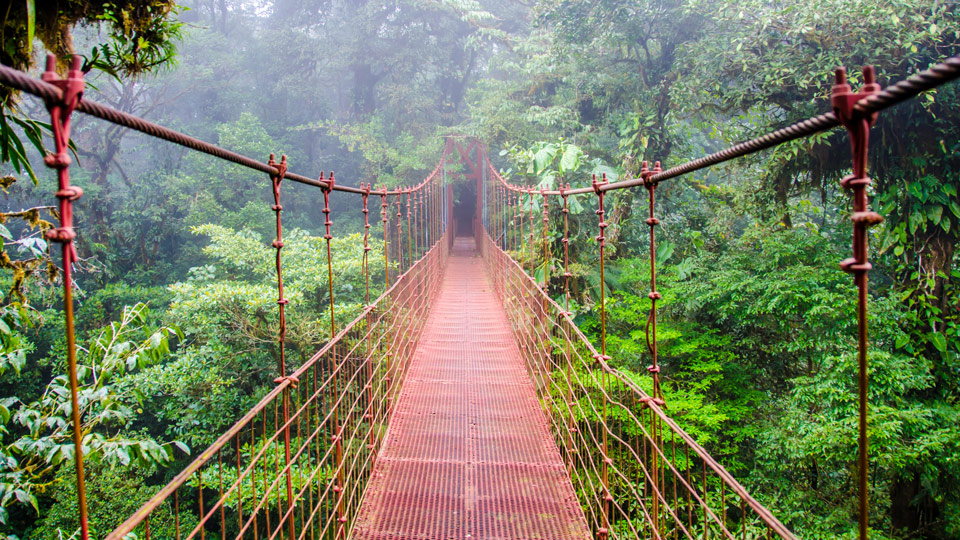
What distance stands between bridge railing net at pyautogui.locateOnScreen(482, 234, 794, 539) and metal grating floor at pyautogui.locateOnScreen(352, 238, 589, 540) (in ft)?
0.34

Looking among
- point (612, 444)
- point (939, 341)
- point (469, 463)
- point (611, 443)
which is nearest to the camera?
point (469, 463)

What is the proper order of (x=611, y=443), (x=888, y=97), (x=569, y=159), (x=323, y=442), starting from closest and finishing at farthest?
1. (x=888, y=97)
2. (x=611, y=443)
3. (x=569, y=159)
4. (x=323, y=442)

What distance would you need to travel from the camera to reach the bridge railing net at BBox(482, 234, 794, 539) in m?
1.23

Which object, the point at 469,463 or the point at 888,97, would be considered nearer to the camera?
the point at 888,97

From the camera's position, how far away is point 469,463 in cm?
232

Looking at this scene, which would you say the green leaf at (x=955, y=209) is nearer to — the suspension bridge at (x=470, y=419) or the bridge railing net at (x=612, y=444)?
the bridge railing net at (x=612, y=444)

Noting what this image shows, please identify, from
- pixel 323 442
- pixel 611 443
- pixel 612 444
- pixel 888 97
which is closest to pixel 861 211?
pixel 888 97

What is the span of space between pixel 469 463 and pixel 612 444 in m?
0.74

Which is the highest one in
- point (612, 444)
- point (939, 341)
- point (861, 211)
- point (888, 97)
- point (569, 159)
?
point (569, 159)

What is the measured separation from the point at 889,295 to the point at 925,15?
6.79ft

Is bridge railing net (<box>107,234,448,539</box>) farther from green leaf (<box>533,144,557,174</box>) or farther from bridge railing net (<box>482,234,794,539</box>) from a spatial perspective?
green leaf (<box>533,144,557,174</box>)

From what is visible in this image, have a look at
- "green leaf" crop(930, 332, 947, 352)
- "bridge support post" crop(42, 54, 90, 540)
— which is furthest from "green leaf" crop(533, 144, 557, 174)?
"bridge support post" crop(42, 54, 90, 540)

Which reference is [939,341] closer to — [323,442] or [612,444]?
[612,444]

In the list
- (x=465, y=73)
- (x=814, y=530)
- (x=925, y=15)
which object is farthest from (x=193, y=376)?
(x=465, y=73)
